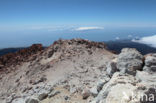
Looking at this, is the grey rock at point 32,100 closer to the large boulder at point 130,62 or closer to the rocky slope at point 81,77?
the rocky slope at point 81,77

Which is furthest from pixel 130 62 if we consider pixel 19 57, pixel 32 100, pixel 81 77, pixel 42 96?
pixel 19 57

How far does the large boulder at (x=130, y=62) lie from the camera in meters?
7.77

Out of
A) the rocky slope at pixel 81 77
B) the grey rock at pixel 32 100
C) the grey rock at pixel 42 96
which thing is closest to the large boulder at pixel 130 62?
the rocky slope at pixel 81 77

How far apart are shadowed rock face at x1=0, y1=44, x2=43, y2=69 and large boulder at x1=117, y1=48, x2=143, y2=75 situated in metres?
14.4

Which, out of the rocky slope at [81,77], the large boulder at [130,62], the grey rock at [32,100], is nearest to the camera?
the rocky slope at [81,77]

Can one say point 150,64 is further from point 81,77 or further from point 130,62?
point 81,77

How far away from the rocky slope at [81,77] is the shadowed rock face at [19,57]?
95cm

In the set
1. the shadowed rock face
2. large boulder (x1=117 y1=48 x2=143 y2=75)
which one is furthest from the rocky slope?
the shadowed rock face

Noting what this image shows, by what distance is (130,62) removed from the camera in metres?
8.10

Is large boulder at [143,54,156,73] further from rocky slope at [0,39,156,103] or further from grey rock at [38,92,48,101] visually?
grey rock at [38,92,48,101]

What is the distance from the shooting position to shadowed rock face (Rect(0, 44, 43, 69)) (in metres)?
19.4

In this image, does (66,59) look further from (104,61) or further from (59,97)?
(59,97)

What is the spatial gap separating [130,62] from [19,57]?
1641 centimetres

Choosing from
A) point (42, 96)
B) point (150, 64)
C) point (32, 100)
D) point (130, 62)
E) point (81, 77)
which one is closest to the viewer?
point (150, 64)
